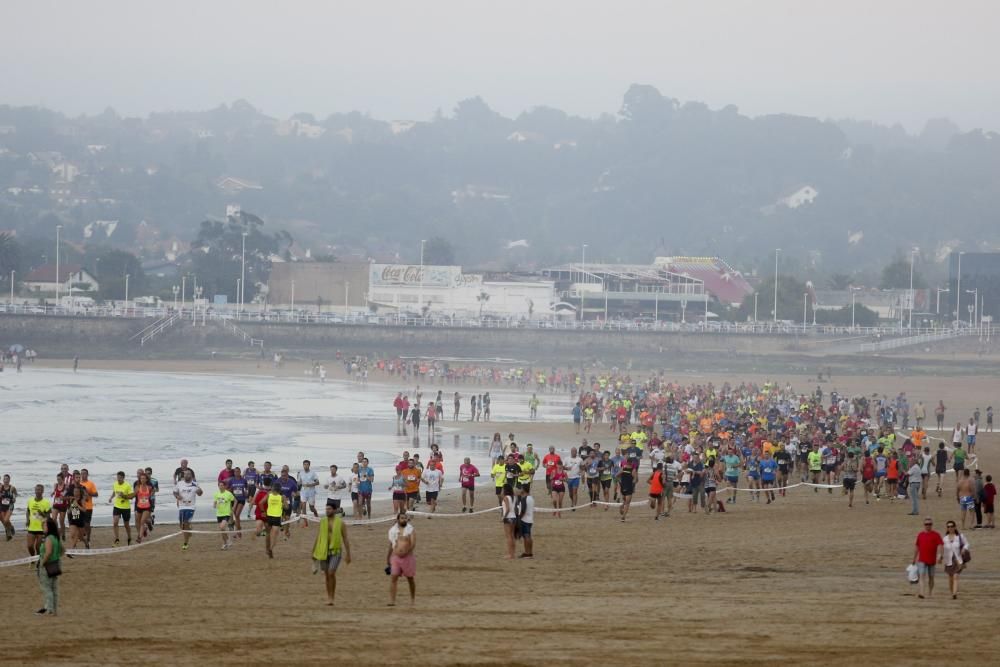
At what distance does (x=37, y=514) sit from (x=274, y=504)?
259cm

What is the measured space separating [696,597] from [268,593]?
156 inches

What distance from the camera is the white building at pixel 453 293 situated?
99.1 metres

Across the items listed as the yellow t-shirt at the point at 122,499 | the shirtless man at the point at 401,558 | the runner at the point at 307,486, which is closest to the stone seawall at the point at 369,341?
the runner at the point at 307,486

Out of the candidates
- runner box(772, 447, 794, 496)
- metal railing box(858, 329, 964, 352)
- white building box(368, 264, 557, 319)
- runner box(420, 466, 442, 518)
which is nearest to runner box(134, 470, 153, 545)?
A: runner box(420, 466, 442, 518)

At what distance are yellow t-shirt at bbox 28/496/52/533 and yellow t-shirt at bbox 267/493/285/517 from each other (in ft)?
7.88

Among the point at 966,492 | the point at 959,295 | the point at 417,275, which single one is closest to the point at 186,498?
the point at 966,492

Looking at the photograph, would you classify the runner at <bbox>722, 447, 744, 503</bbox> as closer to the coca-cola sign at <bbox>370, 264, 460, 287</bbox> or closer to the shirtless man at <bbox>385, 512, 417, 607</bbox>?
the shirtless man at <bbox>385, 512, 417, 607</bbox>

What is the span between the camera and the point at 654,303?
104 metres

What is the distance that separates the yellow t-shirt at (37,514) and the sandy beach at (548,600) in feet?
1.69

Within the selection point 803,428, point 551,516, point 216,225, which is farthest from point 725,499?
point 216,225

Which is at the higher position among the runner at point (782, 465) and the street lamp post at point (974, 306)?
the street lamp post at point (974, 306)

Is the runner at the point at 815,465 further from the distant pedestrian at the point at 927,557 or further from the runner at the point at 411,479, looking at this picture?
the distant pedestrian at the point at 927,557

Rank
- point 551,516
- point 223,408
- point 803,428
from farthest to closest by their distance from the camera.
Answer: point 223,408
point 803,428
point 551,516

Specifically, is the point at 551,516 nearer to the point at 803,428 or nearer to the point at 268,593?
the point at 268,593
